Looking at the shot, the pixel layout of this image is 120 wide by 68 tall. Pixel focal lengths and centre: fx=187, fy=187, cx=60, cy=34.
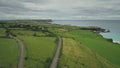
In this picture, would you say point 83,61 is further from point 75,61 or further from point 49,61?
point 49,61

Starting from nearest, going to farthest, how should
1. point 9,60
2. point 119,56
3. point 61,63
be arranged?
1. point 61,63
2. point 9,60
3. point 119,56

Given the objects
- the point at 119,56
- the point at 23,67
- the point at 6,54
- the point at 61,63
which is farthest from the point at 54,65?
the point at 119,56

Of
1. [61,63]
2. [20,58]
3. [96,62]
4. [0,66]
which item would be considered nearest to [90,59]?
[96,62]

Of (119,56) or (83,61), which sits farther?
(119,56)

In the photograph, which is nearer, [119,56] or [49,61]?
[49,61]

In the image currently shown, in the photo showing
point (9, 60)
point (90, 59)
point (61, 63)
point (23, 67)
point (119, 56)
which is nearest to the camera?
point (23, 67)

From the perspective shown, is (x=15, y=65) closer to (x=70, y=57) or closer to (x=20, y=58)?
(x=20, y=58)

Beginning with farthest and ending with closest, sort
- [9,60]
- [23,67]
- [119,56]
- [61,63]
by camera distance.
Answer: [119,56] → [9,60] → [61,63] → [23,67]

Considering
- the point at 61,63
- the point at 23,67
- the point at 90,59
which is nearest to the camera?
the point at 23,67

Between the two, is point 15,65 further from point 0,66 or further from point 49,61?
point 49,61
